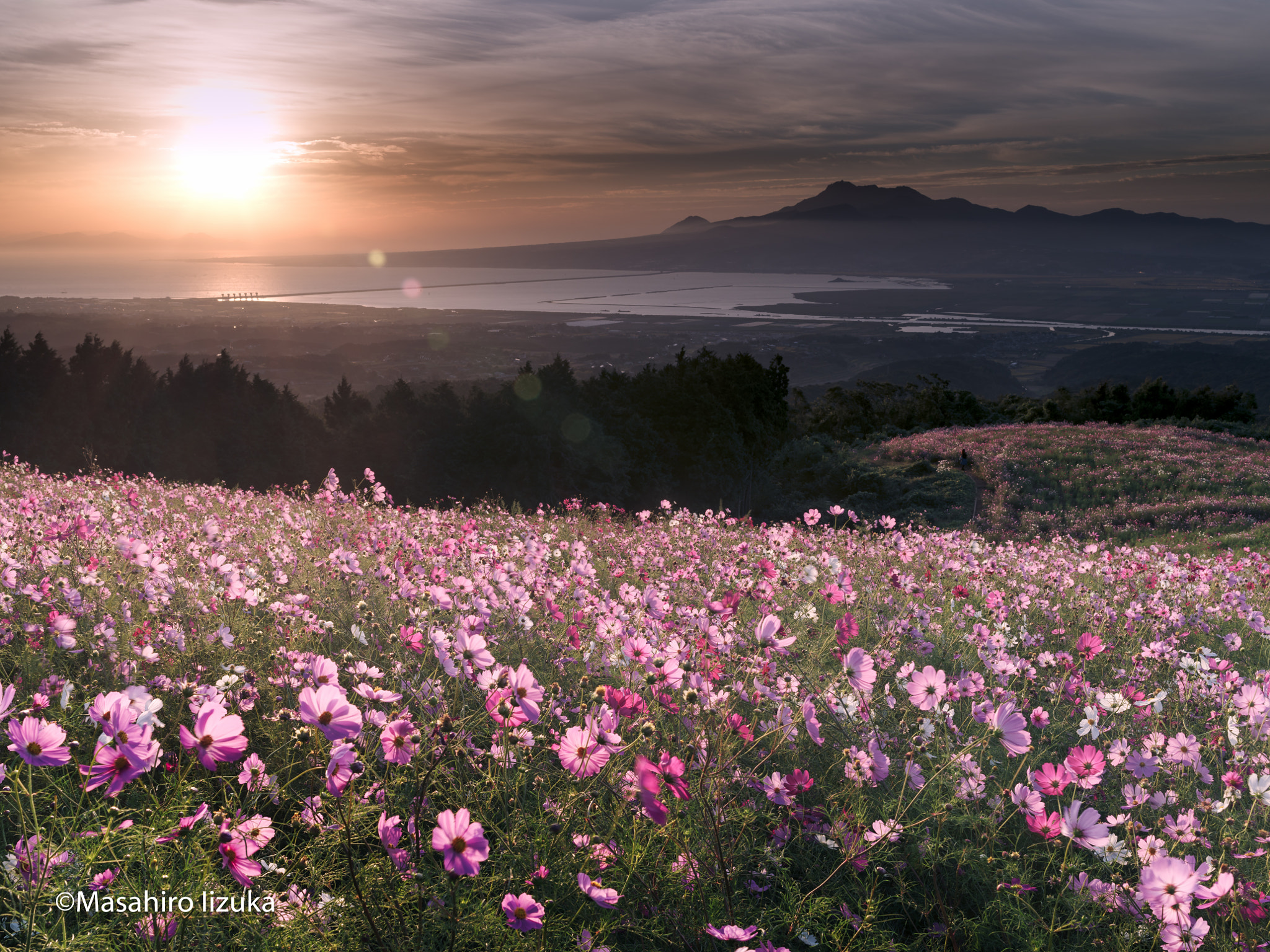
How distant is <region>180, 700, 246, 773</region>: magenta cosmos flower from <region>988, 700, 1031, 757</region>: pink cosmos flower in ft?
7.79

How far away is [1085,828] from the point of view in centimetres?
257

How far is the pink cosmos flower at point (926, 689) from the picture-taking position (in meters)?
2.92

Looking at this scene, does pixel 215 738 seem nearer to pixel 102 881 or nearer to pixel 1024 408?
pixel 102 881

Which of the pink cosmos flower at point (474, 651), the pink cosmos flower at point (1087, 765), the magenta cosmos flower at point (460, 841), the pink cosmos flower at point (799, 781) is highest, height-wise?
the pink cosmos flower at point (474, 651)

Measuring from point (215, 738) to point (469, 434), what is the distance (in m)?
26.7

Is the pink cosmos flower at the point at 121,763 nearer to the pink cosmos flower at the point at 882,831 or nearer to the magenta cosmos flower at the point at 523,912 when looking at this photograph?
the magenta cosmos flower at the point at 523,912

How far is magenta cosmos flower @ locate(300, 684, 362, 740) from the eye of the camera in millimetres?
1784

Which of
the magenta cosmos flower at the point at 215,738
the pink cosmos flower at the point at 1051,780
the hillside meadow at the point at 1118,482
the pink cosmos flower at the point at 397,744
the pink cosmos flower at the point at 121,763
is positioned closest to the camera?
the pink cosmos flower at the point at 121,763

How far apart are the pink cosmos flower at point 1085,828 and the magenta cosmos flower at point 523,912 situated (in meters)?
1.79

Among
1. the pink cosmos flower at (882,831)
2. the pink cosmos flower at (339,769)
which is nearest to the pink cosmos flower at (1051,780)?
the pink cosmos flower at (882,831)

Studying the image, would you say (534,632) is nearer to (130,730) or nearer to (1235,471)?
(130,730)

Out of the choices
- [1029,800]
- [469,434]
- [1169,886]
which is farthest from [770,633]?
[469,434]

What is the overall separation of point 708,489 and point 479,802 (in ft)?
94.7

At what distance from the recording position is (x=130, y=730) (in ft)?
5.50
